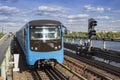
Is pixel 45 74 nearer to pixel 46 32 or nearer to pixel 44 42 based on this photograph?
pixel 44 42

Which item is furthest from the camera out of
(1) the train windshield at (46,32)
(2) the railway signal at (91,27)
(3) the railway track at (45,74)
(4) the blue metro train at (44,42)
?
(2) the railway signal at (91,27)

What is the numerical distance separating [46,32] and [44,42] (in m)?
0.73

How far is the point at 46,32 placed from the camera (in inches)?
794

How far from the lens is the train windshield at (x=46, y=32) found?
20.0 m

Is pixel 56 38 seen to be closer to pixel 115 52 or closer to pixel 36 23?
pixel 36 23

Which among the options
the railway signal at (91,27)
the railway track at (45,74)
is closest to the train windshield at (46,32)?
the railway track at (45,74)

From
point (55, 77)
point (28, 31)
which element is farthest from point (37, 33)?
point (55, 77)

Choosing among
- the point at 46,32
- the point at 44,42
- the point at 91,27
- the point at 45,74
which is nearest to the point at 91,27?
the point at 91,27

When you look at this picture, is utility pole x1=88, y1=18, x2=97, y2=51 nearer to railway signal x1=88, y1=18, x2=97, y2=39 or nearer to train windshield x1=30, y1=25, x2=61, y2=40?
railway signal x1=88, y1=18, x2=97, y2=39

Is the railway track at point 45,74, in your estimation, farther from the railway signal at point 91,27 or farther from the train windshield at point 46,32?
the railway signal at point 91,27

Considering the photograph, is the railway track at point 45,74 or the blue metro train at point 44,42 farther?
the blue metro train at point 44,42

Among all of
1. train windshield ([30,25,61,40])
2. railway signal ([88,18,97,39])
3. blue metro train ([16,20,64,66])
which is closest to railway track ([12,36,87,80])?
blue metro train ([16,20,64,66])

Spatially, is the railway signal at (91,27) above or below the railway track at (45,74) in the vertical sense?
above

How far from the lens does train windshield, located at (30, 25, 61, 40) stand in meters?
20.0
